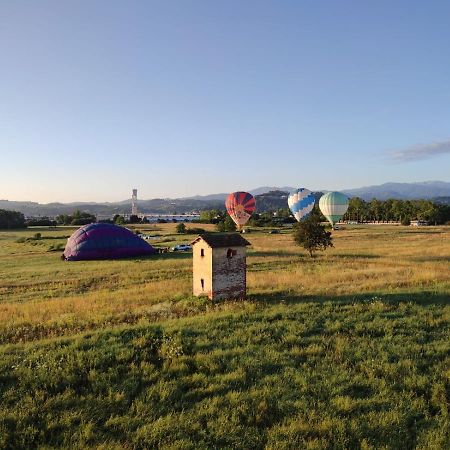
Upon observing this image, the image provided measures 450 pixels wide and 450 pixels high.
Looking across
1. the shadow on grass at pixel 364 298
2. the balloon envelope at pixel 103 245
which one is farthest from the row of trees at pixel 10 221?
the shadow on grass at pixel 364 298

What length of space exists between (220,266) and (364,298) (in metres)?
7.78

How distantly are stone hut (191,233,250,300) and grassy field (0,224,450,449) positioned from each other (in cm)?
107

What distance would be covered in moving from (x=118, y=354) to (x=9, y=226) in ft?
388

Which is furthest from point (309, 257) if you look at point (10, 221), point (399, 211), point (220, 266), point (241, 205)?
point (10, 221)

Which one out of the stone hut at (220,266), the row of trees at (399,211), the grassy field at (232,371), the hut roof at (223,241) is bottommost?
the grassy field at (232,371)

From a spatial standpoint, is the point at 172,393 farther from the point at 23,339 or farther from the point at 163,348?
the point at 23,339

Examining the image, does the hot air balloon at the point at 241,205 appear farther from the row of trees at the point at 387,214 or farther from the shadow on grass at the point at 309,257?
the shadow on grass at the point at 309,257

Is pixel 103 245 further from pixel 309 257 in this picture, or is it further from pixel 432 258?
pixel 432 258

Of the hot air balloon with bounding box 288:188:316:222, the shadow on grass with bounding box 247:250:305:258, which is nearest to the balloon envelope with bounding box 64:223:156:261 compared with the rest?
the shadow on grass with bounding box 247:250:305:258

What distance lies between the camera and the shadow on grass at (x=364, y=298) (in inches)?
841

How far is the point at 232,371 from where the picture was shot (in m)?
13.0

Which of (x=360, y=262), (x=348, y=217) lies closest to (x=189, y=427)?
(x=360, y=262)

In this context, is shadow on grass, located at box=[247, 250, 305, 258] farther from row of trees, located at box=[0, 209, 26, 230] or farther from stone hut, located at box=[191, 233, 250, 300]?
row of trees, located at box=[0, 209, 26, 230]

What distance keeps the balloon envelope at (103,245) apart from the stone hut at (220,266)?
1134 inches
